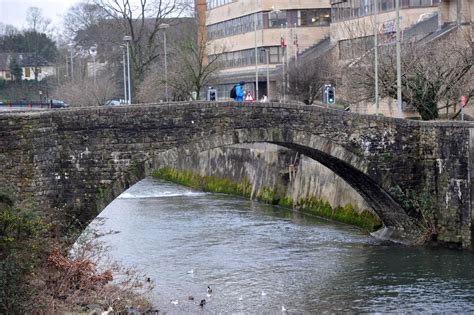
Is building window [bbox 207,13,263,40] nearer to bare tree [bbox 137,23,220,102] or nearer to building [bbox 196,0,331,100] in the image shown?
building [bbox 196,0,331,100]

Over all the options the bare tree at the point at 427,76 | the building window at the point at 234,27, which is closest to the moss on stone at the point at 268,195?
the bare tree at the point at 427,76

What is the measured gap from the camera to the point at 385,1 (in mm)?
63969

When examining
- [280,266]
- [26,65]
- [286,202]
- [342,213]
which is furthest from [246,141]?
[26,65]

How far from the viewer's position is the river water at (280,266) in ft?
96.2

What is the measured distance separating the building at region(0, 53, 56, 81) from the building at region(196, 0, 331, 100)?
22.4 m

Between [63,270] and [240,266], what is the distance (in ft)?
29.8

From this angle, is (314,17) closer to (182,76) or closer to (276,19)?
(276,19)

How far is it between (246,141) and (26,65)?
6923 cm

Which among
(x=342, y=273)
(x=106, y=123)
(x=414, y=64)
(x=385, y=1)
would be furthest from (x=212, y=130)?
(x=385, y=1)

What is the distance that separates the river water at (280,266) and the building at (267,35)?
A: 105ft

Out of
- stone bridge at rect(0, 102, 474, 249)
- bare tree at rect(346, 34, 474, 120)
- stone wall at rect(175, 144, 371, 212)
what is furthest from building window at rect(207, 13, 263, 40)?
stone bridge at rect(0, 102, 474, 249)

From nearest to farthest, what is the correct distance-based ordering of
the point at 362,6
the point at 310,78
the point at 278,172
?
the point at 278,172, the point at 310,78, the point at 362,6

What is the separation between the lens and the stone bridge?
102 ft

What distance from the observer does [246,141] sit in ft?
113
